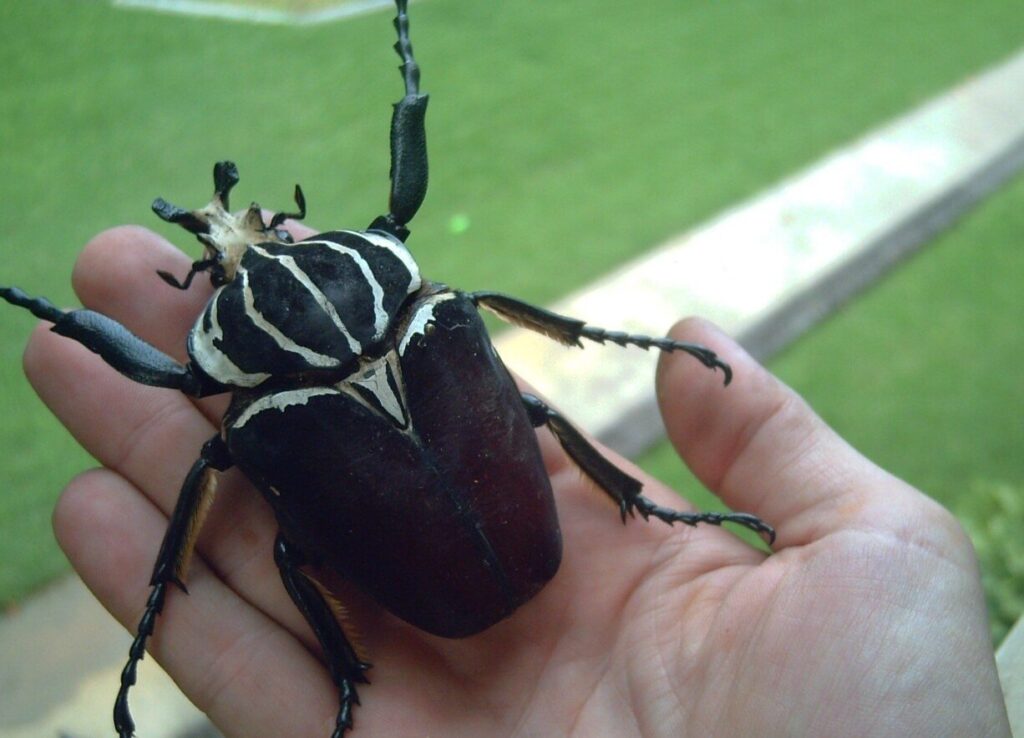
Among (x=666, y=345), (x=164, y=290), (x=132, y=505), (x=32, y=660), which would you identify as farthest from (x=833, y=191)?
(x=32, y=660)

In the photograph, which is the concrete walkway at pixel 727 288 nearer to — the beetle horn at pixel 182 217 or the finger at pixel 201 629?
the finger at pixel 201 629

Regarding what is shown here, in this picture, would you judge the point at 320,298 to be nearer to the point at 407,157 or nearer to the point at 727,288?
the point at 407,157

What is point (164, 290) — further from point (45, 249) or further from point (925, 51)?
point (925, 51)

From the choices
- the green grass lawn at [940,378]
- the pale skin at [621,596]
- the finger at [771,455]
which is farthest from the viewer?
the green grass lawn at [940,378]

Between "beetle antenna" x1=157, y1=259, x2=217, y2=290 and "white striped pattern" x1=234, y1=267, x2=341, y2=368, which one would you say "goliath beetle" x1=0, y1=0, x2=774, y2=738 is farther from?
"beetle antenna" x1=157, y1=259, x2=217, y2=290

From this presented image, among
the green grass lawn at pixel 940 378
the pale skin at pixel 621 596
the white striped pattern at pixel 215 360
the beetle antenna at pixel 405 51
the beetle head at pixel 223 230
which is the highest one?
the beetle antenna at pixel 405 51

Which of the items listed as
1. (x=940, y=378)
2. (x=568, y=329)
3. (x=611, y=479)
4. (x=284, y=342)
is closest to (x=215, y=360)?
(x=284, y=342)

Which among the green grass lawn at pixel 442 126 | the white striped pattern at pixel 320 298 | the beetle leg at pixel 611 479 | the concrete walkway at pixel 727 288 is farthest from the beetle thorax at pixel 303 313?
the concrete walkway at pixel 727 288
